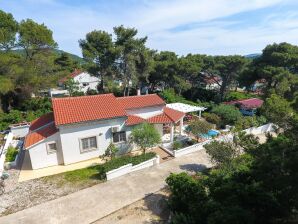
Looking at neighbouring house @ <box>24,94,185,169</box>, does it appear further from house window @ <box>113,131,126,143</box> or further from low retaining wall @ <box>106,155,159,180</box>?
low retaining wall @ <box>106,155,159,180</box>

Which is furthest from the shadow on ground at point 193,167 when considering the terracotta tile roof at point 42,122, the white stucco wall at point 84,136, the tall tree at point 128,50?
the tall tree at point 128,50

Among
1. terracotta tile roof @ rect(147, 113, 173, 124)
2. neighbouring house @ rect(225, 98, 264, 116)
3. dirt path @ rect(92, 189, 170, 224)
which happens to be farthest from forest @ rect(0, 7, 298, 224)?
terracotta tile roof @ rect(147, 113, 173, 124)

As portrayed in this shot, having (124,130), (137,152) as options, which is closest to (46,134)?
(124,130)

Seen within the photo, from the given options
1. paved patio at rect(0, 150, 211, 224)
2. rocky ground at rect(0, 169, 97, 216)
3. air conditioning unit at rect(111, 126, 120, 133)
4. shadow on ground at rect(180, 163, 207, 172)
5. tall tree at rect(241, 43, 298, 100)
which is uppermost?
tall tree at rect(241, 43, 298, 100)

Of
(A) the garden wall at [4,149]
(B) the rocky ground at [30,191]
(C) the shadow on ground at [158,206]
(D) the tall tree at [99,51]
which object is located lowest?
(C) the shadow on ground at [158,206]

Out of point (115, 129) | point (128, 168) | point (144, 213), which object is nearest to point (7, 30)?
point (115, 129)

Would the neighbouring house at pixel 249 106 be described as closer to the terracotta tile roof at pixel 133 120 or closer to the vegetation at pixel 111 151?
the terracotta tile roof at pixel 133 120

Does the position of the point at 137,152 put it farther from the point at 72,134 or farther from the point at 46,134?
the point at 46,134
